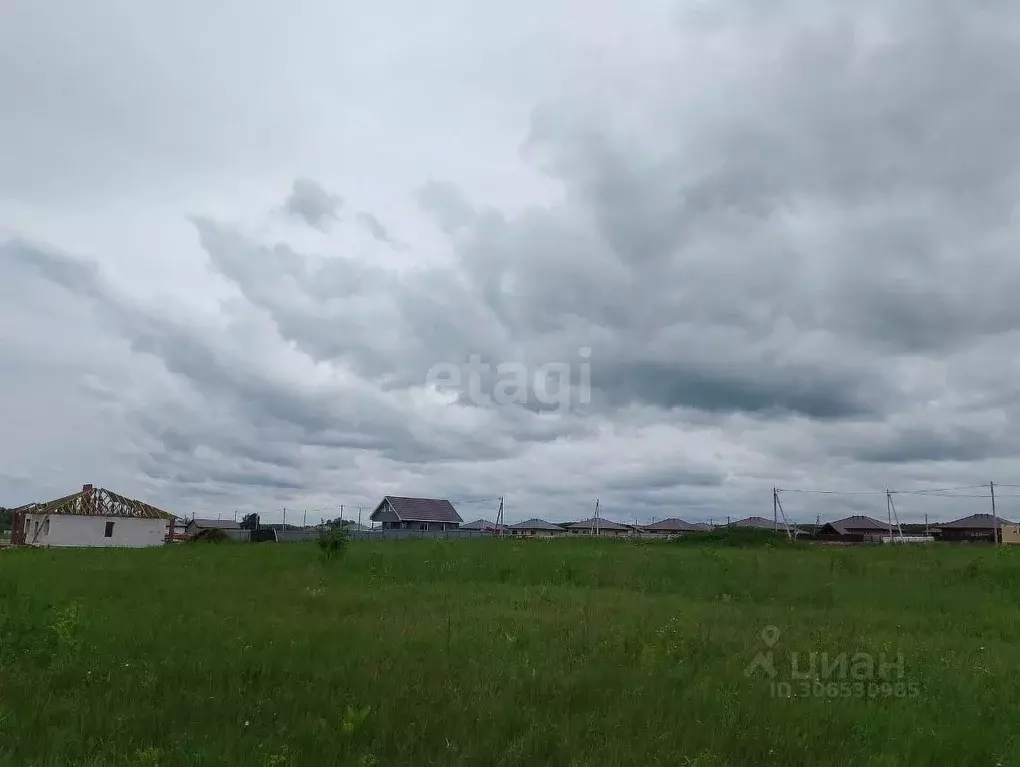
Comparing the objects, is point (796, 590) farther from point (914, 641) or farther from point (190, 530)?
point (190, 530)

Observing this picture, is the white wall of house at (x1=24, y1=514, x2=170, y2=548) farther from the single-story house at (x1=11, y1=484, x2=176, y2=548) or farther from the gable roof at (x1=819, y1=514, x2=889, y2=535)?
the gable roof at (x1=819, y1=514, x2=889, y2=535)

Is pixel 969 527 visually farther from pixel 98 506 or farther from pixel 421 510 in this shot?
pixel 98 506

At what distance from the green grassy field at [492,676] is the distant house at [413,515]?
55.9 m

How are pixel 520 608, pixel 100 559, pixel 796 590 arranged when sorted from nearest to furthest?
pixel 520 608 → pixel 796 590 → pixel 100 559

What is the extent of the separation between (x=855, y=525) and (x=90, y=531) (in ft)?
245

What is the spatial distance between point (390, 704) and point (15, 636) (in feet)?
21.3

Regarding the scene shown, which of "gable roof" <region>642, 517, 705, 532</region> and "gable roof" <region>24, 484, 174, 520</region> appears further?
"gable roof" <region>642, 517, 705, 532</region>

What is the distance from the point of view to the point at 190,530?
94.8 meters

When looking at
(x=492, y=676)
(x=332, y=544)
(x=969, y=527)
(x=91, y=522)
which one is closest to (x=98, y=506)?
(x=91, y=522)

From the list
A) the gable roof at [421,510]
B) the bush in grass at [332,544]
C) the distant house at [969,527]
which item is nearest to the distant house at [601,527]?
the gable roof at [421,510]

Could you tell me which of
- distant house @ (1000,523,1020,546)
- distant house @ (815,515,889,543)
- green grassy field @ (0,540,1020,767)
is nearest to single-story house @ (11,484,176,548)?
green grassy field @ (0,540,1020,767)

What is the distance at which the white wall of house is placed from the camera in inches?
2256

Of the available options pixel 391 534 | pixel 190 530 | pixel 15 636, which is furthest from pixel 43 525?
pixel 15 636

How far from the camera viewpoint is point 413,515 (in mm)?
73938
